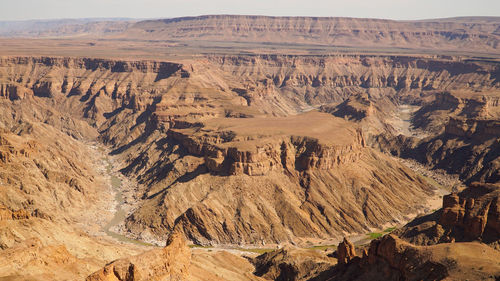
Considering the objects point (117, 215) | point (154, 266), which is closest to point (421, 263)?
point (154, 266)

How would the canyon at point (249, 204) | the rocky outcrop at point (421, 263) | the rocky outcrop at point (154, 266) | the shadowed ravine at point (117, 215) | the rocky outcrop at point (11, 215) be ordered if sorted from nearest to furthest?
the rocky outcrop at point (421, 263) → the rocky outcrop at point (154, 266) → the canyon at point (249, 204) → the rocky outcrop at point (11, 215) → the shadowed ravine at point (117, 215)

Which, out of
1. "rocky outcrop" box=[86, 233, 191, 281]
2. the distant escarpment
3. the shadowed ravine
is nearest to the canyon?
"rocky outcrop" box=[86, 233, 191, 281]

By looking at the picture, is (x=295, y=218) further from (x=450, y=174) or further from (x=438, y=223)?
(x=450, y=174)

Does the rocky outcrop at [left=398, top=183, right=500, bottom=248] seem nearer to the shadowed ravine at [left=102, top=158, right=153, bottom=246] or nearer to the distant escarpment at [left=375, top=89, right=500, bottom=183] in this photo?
the shadowed ravine at [left=102, top=158, right=153, bottom=246]

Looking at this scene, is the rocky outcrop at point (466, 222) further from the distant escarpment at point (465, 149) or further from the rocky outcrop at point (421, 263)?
the distant escarpment at point (465, 149)

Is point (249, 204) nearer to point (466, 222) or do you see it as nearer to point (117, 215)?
point (117, 215)

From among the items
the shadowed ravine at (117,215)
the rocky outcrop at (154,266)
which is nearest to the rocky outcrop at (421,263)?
the rocky outcrop at (154,266)

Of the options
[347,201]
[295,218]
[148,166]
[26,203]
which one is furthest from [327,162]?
[26,203]
